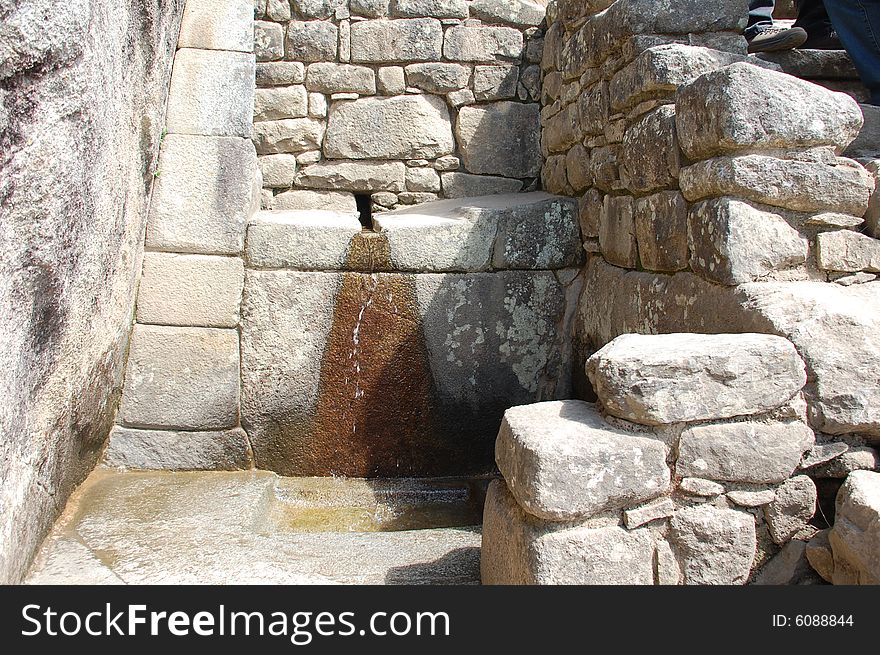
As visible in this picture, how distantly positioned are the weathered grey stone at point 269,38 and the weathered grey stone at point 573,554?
329cm

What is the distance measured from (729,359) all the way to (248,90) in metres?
2.84

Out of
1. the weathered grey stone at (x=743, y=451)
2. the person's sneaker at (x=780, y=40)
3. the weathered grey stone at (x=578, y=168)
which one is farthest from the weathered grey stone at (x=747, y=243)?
the person's sneaker at (x=780, y=40)

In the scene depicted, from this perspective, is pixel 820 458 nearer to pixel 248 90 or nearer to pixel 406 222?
pixel 406 222

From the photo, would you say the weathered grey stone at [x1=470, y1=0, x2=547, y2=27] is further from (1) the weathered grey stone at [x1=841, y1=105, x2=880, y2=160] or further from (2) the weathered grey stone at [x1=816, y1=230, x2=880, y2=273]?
(2) the weathered grey stone at [x1=816, y1=230, x2=880, y2=273]

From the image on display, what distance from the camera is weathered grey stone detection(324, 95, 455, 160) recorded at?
4.40 m

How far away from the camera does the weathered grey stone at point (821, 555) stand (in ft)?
6.60

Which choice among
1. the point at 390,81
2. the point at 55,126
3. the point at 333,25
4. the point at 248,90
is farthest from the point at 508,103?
the point at 55,126

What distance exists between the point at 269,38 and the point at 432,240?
1657 millimetres

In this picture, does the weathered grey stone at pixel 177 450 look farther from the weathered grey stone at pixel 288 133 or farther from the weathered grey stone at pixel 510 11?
the weathered grey stone at pixel 510 11

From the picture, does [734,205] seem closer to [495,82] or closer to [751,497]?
[751,497]

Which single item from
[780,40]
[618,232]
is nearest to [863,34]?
[780,40]

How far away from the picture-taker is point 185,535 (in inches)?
109

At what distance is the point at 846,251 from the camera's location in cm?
251

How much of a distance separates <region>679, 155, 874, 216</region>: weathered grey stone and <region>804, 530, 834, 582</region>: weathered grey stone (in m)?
1.05
